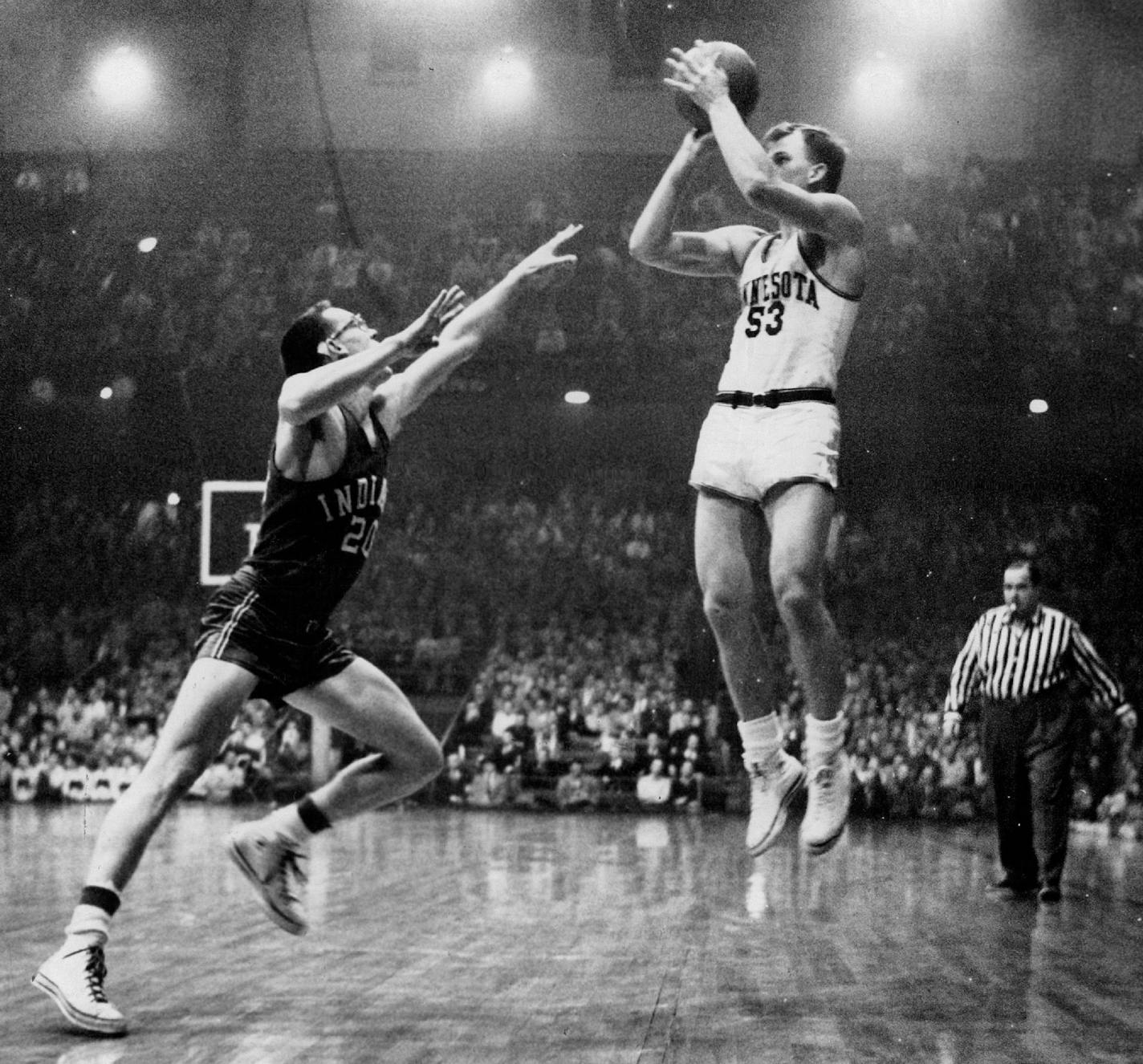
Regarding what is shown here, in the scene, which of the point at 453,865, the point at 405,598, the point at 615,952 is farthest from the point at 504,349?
the point at 615,952

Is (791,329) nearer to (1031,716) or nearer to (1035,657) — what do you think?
(1035,657)

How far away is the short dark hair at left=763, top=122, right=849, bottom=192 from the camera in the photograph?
3.86 m

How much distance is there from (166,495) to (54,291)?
190cm

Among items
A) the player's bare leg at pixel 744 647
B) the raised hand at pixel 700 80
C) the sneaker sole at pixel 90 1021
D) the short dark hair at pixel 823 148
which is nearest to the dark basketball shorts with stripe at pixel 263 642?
the sneaker sole at pixel 90 1021

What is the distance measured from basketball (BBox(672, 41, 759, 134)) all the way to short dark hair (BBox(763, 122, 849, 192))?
0.11 meters

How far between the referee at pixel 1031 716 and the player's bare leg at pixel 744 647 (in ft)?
8.78

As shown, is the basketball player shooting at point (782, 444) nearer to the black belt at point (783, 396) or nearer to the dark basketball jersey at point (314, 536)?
the black belt at point (783, 396)

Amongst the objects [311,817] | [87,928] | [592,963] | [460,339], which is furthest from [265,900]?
[460,339]

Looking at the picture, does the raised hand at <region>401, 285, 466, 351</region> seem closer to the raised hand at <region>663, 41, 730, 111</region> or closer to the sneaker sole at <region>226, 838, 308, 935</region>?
the raised hand at <region>663, 41, 730, 111</region>

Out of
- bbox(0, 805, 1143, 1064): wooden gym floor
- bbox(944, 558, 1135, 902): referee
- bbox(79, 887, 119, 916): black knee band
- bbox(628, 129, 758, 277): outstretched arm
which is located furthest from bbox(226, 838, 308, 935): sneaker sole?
bbox(944, 558, 1135, 902): referee

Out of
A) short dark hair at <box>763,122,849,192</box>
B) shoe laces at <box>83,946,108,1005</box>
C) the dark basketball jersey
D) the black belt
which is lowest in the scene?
shoe laces at <box>83,946,108,1005</box>

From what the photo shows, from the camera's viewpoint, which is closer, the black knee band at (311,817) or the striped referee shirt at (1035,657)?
the black knee band at (311,817)

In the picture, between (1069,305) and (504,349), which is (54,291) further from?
(1069,305)

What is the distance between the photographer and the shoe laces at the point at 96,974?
3213 millimetres
